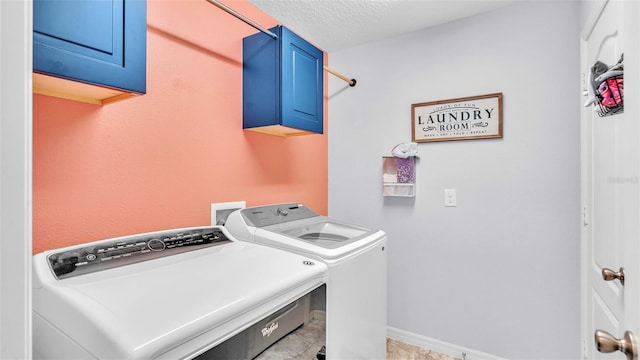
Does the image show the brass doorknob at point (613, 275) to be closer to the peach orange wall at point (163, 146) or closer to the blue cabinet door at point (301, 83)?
the blue cabinet door at point (301, 83)

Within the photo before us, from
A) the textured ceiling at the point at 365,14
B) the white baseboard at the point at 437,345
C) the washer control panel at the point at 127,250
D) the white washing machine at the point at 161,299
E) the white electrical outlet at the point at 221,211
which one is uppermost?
the textured ceiling at the point at 365,14

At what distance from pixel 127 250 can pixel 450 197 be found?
199 centimetres

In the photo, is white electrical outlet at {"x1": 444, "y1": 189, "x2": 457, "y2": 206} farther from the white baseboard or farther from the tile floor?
the tile floor

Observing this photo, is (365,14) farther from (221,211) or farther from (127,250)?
(127,250)

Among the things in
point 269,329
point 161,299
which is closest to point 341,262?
point 269,329

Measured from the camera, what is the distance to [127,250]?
1089 millimetres

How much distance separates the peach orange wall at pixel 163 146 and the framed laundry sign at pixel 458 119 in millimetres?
1121

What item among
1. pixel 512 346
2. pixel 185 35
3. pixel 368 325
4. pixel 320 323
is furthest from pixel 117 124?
pixel 512 346

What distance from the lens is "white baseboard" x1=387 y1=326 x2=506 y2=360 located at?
2037 mm

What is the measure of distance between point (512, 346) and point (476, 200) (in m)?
0.99

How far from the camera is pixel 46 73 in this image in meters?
0.83

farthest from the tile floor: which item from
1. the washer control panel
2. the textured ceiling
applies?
the textured ceiling

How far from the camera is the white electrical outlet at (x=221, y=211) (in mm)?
1646

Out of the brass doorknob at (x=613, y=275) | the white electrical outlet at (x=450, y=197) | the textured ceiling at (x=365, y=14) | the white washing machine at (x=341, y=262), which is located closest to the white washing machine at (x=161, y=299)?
the white washing machine at (x=341, y=262)
